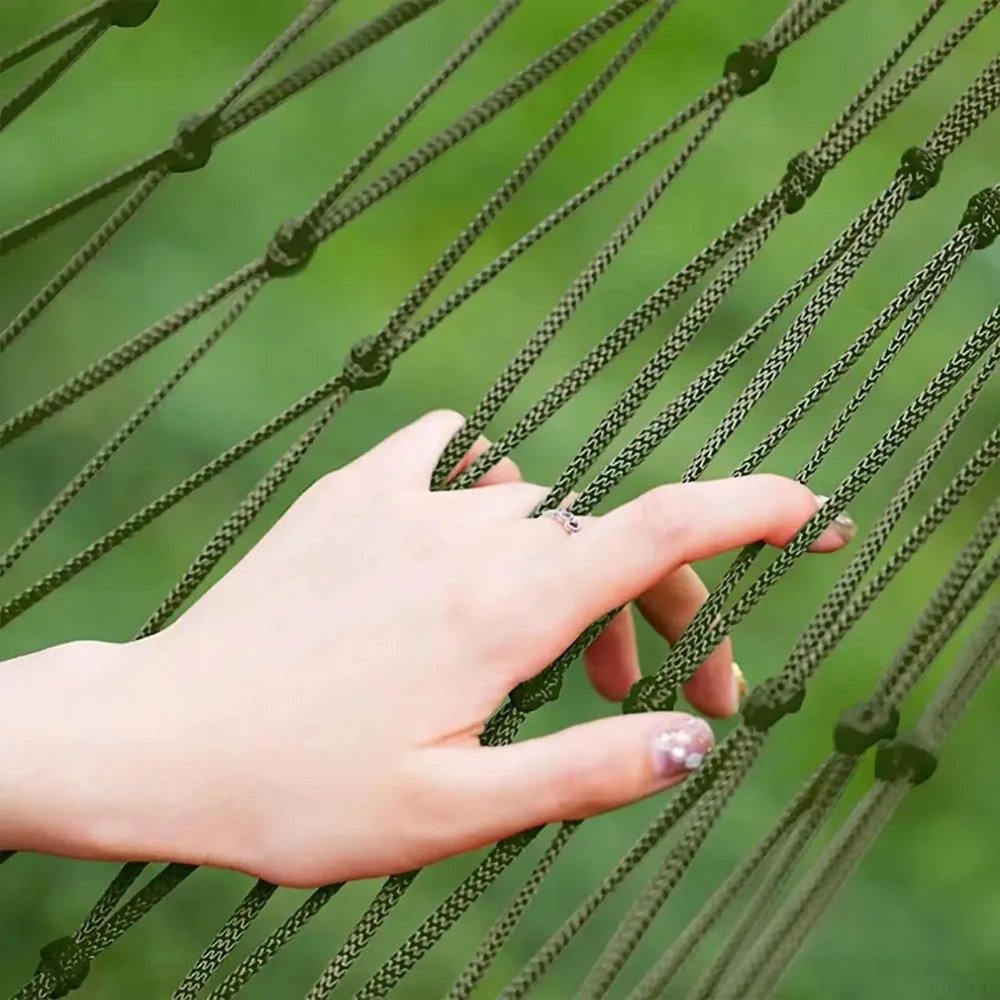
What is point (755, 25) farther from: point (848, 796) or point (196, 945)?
point (196, 945)

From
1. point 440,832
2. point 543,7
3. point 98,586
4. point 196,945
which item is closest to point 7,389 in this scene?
point 98,586

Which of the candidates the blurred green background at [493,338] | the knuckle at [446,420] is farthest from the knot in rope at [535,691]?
the blurred green background at [493,338]

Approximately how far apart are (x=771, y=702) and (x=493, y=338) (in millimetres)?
838

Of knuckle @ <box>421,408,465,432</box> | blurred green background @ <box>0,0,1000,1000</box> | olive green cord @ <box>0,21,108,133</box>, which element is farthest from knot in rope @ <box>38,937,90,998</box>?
blurred green background @ <box>0,0,1000,1000</box>

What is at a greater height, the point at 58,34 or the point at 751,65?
the point at 751,65

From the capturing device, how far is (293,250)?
0.67 m

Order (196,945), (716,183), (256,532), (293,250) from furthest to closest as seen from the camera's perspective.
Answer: (716,183)
(256,532)
(196,945)
(293,250)

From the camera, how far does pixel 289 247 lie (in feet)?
2.20

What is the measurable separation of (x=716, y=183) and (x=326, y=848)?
1.05 meters

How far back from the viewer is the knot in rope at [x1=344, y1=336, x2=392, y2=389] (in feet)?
2.21

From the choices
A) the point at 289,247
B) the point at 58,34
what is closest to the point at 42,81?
the point at 58,34

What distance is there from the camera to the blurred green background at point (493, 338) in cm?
110

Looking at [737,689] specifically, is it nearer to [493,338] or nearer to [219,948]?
[219,948]

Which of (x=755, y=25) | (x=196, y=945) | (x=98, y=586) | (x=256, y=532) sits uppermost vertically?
(x=755, y=25)
